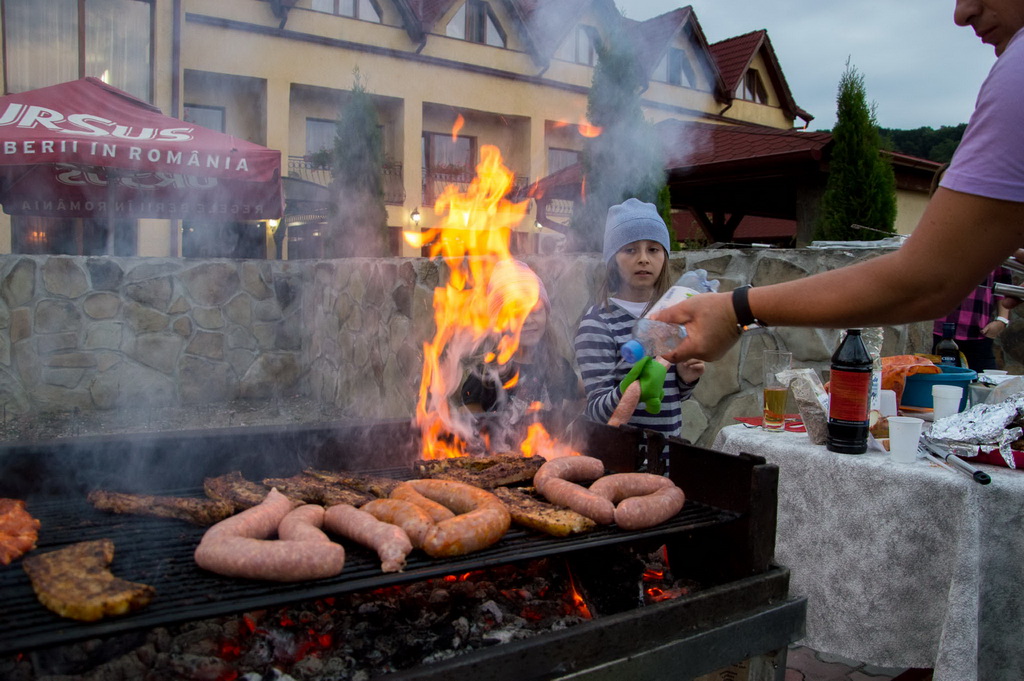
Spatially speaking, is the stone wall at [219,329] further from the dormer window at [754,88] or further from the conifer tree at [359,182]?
the dormer window at [754,88]

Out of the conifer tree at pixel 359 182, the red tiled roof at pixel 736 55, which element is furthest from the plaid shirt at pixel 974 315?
the red tiled roof at pixel 736 55

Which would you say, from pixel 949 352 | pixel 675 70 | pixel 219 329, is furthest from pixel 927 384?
pixel 675 70

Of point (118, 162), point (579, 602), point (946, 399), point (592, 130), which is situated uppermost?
point (592, 130)

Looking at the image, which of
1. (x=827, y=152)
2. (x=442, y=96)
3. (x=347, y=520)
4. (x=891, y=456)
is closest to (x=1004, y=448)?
(x=891, y=456)

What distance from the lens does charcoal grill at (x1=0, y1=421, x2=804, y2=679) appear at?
161 cm

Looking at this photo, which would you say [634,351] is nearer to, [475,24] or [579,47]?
[579,47]

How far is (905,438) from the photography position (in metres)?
2.75

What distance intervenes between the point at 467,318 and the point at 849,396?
2.46m

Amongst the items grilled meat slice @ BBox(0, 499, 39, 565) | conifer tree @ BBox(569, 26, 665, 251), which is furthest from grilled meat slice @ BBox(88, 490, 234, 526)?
conifer tree @ BBox(569, 26, 665, 251)

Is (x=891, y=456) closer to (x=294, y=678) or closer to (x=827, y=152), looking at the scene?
(x=294, y=678)

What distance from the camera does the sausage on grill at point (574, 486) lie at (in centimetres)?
219

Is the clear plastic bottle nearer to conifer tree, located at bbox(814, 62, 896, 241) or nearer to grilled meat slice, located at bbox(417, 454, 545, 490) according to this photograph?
grilled meat slice, located at bbox(417, 454, 545, 490)

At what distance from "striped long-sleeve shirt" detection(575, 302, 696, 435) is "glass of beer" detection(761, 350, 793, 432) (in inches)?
15.1

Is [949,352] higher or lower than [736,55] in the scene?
lower
